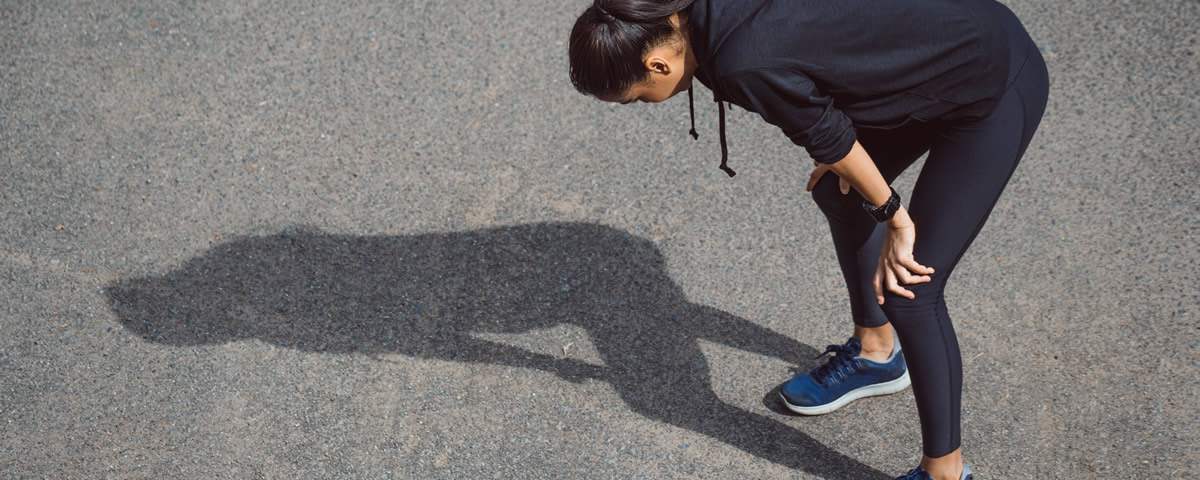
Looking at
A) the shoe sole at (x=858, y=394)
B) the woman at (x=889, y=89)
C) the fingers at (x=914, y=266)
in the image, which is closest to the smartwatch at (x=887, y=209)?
the woman at (x=889, y=89)

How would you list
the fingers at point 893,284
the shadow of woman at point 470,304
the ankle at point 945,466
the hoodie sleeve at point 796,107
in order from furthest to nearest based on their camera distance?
1. the shadow of woman at point 470,304
2. the ankle at point 945,466
3. the fingers at point 893,284
4. the hoodie sleeve at point 796,107

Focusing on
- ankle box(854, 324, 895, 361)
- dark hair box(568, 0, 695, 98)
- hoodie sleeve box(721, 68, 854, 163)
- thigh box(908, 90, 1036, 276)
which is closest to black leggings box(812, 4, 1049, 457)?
thigh box(908, 90, 1036, 276)

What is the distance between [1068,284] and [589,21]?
219 cm

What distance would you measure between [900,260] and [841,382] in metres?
0.87

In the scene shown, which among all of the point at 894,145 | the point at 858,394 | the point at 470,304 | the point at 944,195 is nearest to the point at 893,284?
the point at 944,195

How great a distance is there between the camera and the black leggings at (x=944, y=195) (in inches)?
83.1

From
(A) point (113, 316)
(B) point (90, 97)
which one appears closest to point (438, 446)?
(A) point (113, 316)

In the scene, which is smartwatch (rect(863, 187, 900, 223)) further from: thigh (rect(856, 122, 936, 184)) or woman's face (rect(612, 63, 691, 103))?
woman's face (rect(612, 63, 691, 103))

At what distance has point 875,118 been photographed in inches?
79.1

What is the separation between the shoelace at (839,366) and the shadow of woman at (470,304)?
179 millimetres

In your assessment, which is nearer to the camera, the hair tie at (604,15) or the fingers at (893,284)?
the hair tie at (604,15)

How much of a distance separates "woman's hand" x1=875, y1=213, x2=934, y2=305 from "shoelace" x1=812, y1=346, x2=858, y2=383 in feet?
2.44

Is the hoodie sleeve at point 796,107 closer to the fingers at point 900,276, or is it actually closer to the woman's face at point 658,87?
the woman's face at point 658,87

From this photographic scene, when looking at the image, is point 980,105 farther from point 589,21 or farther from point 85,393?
point 85,393
